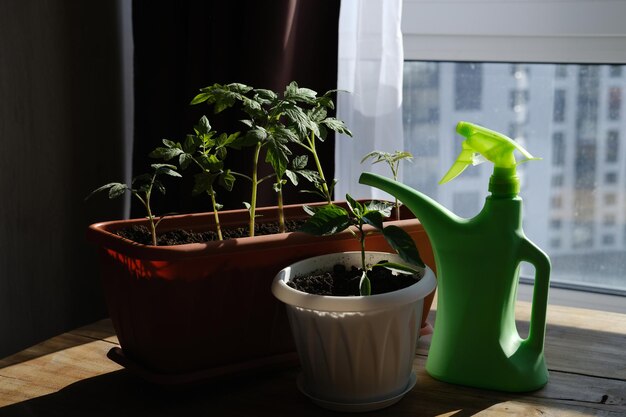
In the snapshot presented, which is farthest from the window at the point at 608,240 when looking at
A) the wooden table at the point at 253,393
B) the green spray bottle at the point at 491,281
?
the green spray bottle at the point at 491,281

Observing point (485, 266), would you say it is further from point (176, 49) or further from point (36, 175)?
point (36, 175)

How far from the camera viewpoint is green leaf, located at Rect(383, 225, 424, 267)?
825 millimetres

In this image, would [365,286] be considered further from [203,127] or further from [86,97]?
[86,97]

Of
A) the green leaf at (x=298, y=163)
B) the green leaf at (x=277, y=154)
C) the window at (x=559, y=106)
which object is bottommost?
the green leaf at (x=298, y=163)

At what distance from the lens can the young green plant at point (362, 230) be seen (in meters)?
0.83

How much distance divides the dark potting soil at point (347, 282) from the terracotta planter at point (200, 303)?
4cm

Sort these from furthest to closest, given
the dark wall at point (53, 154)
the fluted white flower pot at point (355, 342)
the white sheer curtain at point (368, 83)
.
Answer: the dark wall at point (53, 154) < the white sheer curtain at point (368, 83) < the fluted white flower pot at point (355, 342)

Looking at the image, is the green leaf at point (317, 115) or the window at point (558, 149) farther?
the window at point (558, 149)

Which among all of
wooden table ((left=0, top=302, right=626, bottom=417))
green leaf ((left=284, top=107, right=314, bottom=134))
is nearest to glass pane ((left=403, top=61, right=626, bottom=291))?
wooden table ((left=0, top=302, right=626, bottom=417))

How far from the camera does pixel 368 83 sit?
1.43 metres

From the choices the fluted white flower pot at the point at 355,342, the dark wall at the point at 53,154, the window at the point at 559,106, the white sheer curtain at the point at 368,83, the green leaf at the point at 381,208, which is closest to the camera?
the fluted white flower pot at the point at 355,342

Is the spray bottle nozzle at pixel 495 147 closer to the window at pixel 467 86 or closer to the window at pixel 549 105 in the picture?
the window at pixel 549 105

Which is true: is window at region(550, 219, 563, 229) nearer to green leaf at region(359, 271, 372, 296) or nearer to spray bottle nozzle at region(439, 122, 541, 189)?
spray bottle nozzle at region(439, 122, 541, 189)

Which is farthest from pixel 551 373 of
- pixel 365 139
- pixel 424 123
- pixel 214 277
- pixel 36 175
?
pixel 36 175
